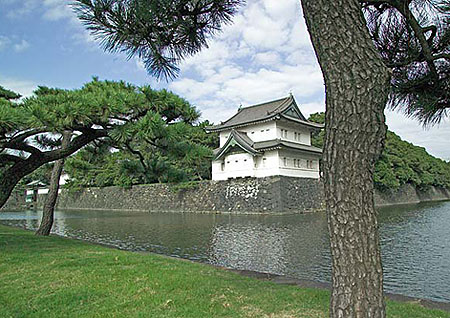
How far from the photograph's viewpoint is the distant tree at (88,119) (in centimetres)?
336

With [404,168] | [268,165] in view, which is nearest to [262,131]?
[268,165]

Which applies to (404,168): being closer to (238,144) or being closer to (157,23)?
(238,144)

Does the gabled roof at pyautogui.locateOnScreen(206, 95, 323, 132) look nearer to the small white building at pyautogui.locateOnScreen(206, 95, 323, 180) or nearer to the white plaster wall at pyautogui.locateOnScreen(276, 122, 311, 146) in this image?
the small white building at pyautogui.locateOnScreen(206, 95, 323, 180)

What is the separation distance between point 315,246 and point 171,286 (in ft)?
15.2

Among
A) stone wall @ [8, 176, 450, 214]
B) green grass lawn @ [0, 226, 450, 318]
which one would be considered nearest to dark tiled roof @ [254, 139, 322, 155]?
stone wall @ [8, 176, 450, 214]

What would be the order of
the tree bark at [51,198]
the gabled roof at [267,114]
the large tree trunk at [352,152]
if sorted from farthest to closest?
the gabled roof at [267,114]
the tree bark at [51,198]
the large tree trunk at [352,152]

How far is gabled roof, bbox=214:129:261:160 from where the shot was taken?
54.7ft

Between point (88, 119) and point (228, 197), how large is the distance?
46.1 ft

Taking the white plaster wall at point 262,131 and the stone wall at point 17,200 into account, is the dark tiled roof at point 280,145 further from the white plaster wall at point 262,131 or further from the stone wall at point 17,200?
the stone wall at point 17,200

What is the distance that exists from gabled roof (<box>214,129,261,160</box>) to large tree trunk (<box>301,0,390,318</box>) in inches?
594

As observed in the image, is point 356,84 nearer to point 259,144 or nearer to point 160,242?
point 160,242

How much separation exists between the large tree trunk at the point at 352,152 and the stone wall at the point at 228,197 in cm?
1439

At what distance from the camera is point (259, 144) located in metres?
17.1

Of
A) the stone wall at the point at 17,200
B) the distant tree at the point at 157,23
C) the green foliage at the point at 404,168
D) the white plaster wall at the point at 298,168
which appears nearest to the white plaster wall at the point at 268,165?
the white plaster wall at the point at 298,168
